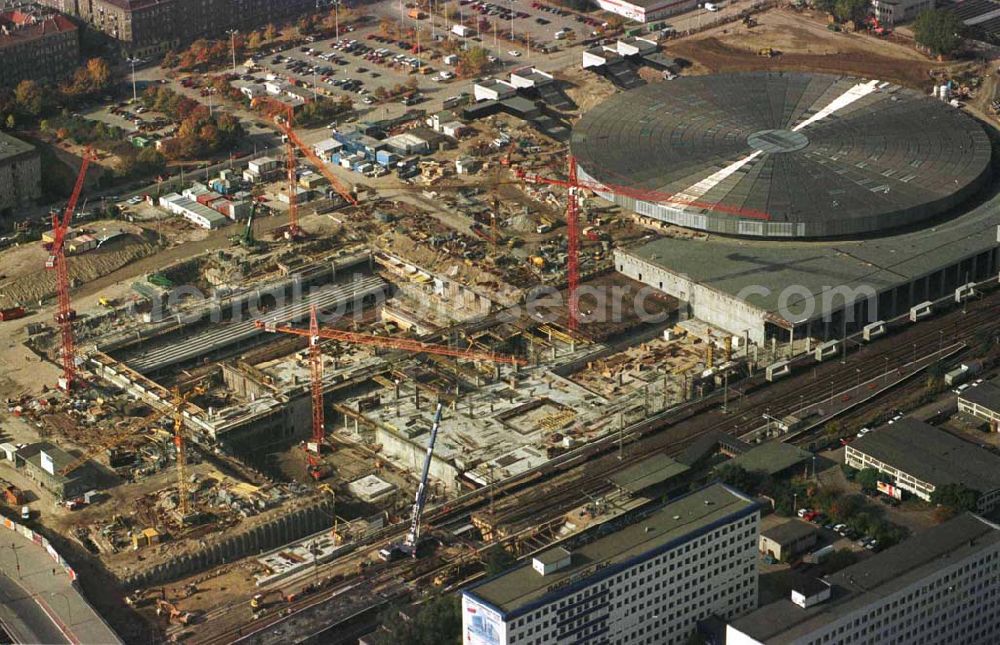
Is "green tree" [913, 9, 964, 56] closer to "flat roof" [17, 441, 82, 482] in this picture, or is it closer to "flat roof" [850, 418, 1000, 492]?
"flat roof" [850, 418, 1000, 492]

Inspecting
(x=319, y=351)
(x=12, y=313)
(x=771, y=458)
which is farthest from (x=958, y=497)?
(x=12, y=313)

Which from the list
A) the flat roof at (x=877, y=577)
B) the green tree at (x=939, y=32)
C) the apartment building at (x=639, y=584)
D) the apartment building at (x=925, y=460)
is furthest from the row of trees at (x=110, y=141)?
the flat roof at (x=877, y=577)

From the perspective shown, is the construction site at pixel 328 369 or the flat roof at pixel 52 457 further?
the flat roof at pixel 52 457

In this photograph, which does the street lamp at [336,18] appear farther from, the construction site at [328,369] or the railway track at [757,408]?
the railway track at [757,408]

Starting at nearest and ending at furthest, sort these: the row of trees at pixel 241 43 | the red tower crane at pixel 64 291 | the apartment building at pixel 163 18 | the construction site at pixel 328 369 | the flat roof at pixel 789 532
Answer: the flat roof at pixel 789 532, the construction site at pixel 328 369, the red tower crane at pixel 64 291, the row of trees at pixel 241 43, the apartment building at pixel 163 18

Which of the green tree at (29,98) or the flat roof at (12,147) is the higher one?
the flat roof at (12,147)

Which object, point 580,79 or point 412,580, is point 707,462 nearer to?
point 412,580

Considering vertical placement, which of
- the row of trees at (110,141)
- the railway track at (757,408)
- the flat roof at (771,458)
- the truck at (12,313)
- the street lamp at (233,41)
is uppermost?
the flat roof at (771,458)

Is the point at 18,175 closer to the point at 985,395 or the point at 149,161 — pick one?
the point at 149,161
